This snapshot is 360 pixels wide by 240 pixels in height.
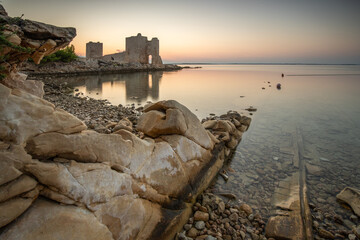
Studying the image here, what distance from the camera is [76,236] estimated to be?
8.39ft

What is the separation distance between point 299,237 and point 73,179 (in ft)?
12.9

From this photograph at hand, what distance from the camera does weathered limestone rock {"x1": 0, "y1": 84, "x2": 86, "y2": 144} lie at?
2.58 m

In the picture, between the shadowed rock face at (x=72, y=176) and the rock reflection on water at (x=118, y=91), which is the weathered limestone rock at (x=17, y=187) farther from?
the rock reflection on water at (x=118, y=91)

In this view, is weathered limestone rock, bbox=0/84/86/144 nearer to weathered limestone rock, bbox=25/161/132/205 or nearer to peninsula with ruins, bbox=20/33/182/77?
weathered limestone rock, bbox=25/161/132/205

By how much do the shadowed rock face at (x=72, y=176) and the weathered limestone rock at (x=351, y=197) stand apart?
357 cm

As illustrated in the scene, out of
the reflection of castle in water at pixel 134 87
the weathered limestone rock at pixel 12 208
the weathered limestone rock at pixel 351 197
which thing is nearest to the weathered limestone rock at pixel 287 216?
the weathered limestone rock at pixel 351 197

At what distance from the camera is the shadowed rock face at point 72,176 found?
2463 millimetres

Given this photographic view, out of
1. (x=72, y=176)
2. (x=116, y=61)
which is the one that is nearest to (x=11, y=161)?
(x=72, y=176)

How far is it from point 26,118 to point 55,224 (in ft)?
4.34

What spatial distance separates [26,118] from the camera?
2.74 metres

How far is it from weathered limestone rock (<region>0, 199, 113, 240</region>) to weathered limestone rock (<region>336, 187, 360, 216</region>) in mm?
5145

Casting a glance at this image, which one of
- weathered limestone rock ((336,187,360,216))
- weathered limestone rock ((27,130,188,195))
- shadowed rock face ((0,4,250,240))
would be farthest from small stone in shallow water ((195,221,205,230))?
weathered limestone rock ((336,187,360,216))

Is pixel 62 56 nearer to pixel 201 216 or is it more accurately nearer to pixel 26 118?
pixel 26 118

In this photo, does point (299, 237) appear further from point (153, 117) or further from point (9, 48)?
point (9, 48)
